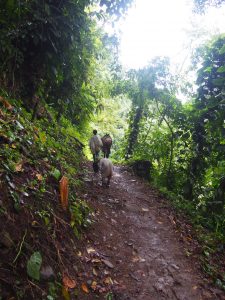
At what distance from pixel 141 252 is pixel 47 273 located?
275 cm

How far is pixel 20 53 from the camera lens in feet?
24.2

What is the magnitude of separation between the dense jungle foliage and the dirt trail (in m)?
1.54

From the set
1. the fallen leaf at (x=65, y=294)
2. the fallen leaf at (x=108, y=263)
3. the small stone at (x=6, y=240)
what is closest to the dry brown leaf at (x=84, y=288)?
the fallen leaf at (x=65, y=294)

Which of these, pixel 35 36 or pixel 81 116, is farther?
pixel 81 116

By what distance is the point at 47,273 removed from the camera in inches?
151

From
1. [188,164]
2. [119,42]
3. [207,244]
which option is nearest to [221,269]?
[207,244]

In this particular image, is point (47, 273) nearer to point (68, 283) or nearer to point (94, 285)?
point (68, 283)

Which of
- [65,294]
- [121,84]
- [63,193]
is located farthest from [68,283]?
[121,84]

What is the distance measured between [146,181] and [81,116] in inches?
242

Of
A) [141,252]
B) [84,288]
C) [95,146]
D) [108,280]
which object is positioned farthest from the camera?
[95,146]

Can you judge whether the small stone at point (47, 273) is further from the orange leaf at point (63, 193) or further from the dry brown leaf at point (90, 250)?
the orange leaf at point (63, 193)

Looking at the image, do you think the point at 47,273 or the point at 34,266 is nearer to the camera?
the point at 34,266

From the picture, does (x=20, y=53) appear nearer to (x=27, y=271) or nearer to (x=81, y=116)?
(x=27, y=271)

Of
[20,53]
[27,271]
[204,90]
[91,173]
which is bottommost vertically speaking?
[27,271]
